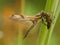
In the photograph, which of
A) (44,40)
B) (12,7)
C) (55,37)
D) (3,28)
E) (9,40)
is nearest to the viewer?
(44,40)

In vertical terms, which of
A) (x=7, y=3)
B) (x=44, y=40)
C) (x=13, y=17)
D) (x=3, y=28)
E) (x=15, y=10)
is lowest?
(x=44, y=40)

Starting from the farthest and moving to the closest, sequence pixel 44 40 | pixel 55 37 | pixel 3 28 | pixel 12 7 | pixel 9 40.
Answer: pixel 12 7, pixel 3 28, pixel 9 40, pixel 55 37, pixel 44 40

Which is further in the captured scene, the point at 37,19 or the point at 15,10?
the point at 15,10

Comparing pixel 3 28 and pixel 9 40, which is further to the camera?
pixel 3 28

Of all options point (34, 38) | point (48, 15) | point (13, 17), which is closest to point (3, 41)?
point (34, 38)

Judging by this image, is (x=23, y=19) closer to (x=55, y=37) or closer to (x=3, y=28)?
(x=55, y=37)

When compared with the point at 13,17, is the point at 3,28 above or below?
above

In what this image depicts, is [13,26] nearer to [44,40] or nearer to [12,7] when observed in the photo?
[12,7]

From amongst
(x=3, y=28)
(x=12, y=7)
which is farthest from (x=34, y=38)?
(x=12, y=7)

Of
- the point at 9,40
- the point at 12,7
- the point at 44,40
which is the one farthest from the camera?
the point at 12,7
